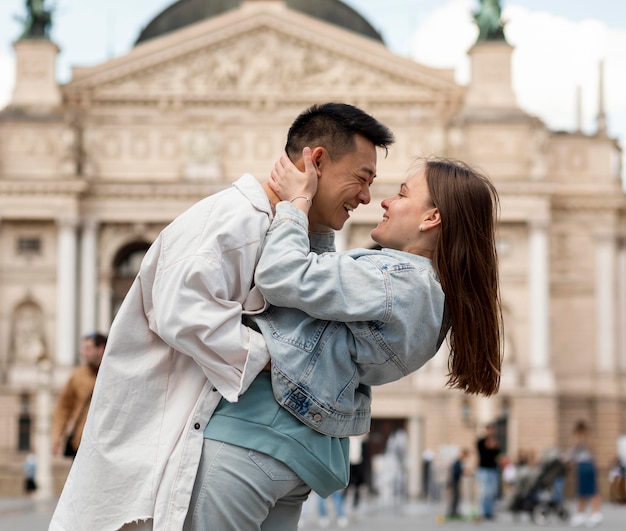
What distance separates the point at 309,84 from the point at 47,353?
42.4ft

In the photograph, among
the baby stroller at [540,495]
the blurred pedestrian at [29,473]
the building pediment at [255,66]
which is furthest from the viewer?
the building pediment at [255,66]

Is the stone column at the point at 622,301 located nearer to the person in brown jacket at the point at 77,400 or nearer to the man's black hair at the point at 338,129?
the person in brown jacket at the point at 77,400

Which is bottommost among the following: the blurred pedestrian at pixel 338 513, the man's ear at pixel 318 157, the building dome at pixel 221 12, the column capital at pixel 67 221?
the blurred pedestrian at pixel 338 513

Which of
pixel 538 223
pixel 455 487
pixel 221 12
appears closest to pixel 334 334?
pixel 455 487

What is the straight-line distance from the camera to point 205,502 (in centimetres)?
358

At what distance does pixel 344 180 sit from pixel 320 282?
0.46 meters

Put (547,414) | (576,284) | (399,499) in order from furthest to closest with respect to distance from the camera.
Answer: (576,284), (547,414), (399,499)

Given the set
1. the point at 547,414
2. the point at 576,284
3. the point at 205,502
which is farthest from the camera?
the point at 576,284

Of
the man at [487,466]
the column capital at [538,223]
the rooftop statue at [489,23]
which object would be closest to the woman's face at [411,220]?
the man at [487,466]

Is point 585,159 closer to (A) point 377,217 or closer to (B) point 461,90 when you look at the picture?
(B) point 461,90

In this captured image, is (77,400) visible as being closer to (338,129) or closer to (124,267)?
(338,129)

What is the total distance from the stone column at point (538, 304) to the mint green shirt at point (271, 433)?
45.8 meters

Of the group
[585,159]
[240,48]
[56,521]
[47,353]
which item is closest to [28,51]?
[240,48]

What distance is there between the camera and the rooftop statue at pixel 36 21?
5222 centimetres
